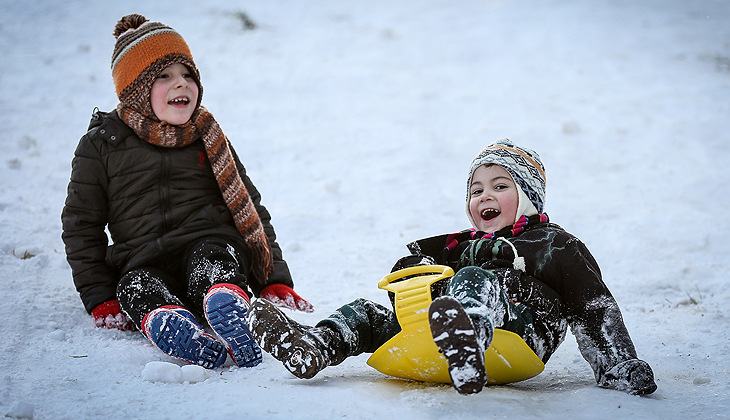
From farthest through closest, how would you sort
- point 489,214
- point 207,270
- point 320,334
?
1. point 207,270
2. point 489,214
3. point 320,334

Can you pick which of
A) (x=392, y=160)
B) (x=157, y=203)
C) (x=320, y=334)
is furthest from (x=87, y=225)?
(x=392, y=160)

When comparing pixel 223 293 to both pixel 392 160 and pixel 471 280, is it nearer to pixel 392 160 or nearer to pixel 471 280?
pixel 471 280

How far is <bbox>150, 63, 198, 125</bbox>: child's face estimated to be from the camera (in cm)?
258

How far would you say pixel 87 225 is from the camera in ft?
8.21

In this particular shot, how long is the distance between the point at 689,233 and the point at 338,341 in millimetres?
2710

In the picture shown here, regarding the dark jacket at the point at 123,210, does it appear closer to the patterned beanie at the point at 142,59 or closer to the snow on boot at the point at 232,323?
the patterned beanie at the point at 142,59

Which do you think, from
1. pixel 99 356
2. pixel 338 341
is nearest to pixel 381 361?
pixel 338 341

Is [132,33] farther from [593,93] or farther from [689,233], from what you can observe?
[593,93]

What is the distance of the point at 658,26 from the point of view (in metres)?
7.53

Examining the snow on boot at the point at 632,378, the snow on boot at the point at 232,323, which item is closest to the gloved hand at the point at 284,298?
the snow on boot at the point at 232,323

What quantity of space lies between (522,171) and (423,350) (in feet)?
2.86

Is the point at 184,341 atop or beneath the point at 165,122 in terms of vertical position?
beneath

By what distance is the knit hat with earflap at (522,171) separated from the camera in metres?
2.19

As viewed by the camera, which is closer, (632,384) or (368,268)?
(632,384)
